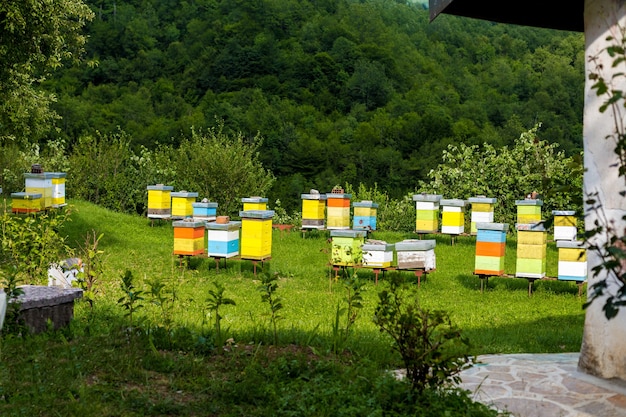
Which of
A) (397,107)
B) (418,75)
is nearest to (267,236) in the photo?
(397,107)

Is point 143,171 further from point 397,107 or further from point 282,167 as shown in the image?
point 397,107

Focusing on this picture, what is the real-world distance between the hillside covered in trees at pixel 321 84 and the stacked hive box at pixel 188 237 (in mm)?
25544

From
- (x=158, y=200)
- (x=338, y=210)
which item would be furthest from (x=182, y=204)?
(x=338, y=210)

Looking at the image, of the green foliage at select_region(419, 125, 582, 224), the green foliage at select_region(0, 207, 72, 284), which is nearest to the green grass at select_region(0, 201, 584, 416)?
the green foliage at select_region(0, 207, 72, 284)

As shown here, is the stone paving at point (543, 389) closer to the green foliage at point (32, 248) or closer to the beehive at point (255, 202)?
the green foliage at point (32, 248)

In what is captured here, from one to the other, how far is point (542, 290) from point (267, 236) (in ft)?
13.6

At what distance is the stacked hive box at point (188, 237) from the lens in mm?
11438

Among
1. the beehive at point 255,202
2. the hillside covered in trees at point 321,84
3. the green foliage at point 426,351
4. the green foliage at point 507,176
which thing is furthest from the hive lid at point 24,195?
the hillside covered in trees at point 321,84

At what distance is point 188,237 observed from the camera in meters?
11.5

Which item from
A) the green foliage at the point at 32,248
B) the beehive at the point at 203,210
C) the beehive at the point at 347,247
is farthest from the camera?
the beehive at the point at 203,210

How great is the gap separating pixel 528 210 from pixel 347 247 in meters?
4.95

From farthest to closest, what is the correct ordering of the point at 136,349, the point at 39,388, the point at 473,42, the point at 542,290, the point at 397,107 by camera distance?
the point at 473,42 → the point at 397,107 → the point at 542,290 → the point at 136,349 → the point at 39,388

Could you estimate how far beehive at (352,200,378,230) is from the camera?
48.5 feet

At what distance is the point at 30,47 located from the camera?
12.0 metres
